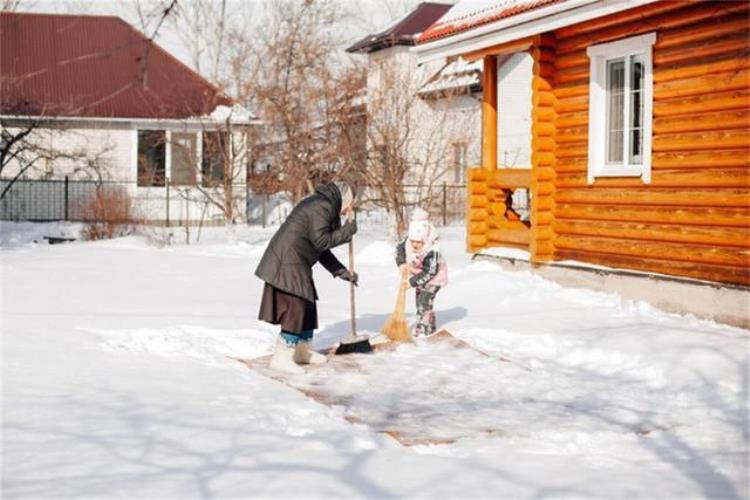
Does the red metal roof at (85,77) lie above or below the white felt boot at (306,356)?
above

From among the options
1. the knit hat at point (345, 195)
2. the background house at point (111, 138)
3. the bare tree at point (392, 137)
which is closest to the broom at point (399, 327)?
the knit hat at point (345, 195)

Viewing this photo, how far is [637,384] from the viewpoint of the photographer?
8.48 meters

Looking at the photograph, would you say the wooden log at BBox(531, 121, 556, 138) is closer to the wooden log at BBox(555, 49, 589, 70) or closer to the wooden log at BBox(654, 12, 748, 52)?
the wooden log at BBox(555, 49, 589, 70)

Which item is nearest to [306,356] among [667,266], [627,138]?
[667,266]

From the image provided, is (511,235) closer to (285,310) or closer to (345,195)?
(345,195)

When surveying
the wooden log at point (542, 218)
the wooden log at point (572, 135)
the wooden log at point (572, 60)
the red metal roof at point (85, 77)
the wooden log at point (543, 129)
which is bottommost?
the wooden log at point (542, 218)

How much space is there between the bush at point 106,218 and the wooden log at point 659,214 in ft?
41.1

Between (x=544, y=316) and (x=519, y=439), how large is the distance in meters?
4.81

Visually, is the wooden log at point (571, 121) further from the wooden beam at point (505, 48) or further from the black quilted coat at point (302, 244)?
the black quilted coat at point (302, 244)

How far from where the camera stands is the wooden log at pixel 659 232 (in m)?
10.7

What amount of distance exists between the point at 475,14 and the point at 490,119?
1556mm

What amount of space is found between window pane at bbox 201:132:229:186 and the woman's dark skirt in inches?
588

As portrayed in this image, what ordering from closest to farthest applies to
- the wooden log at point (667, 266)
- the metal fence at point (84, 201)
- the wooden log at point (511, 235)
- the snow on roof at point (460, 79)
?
the wooden log at point (667, 266) < the wooden log at point (511, 235) < the metal fence at point (84, 201) < the snow on roof at point (460, 79)

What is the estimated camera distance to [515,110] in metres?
35.0
